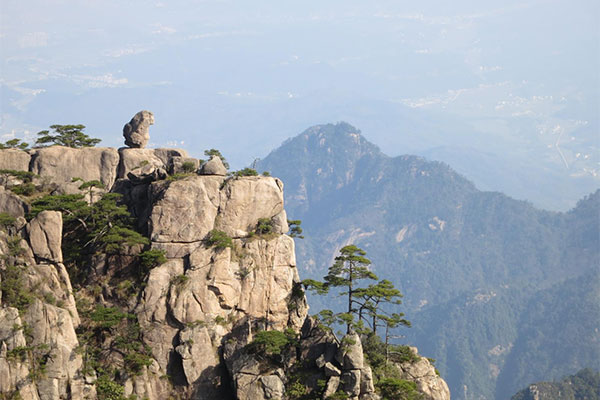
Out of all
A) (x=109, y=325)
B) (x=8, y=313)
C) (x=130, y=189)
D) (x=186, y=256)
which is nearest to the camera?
(x=8, y=313)

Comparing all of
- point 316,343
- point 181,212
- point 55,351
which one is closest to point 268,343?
point 316,343

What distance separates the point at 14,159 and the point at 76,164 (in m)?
5.40

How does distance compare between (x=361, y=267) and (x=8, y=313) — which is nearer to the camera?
(x=8, y=313)

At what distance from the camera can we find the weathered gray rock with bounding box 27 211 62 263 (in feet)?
173

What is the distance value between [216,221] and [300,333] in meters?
11.5

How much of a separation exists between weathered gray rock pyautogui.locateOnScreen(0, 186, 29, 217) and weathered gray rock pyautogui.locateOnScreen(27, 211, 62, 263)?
282cm

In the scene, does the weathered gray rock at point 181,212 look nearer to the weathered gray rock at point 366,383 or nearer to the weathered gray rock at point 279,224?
the weathered gray rock at point 279,224

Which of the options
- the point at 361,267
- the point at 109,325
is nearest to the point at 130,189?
the point at 109,325

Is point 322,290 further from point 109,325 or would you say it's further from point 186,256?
point 109,325

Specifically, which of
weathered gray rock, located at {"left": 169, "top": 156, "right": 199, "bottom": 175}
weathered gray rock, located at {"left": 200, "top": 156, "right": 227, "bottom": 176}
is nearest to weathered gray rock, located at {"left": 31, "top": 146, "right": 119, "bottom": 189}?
weathered gray rock, located at {"left": 169, "top": 156, "right": 199, "bottom": 175}

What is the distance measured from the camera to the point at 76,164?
65.2 m

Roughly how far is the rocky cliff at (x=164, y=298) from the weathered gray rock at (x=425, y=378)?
22 cm

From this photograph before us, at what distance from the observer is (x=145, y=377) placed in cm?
5269

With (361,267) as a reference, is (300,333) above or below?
below
